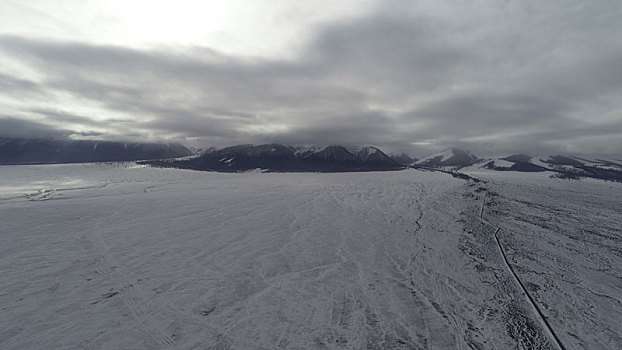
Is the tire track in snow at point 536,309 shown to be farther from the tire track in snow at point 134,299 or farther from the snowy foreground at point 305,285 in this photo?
the tire track in snow at point 134,299

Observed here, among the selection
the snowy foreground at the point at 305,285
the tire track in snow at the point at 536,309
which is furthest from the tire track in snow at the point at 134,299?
the tire track in snow at the point at 536,309

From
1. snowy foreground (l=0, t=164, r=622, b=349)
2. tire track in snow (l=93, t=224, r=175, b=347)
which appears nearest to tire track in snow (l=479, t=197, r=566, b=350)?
snowy foreground (l=0, t=164, r=622, b=349)

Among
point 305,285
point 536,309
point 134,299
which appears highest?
point 134,299

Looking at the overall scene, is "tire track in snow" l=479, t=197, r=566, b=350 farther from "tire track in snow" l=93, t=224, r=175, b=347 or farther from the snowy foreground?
"tire track in snow" l=93, t=224, r=175, b=347

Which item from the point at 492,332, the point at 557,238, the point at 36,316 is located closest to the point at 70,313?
the point at 36,316

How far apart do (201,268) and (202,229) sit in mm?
9913

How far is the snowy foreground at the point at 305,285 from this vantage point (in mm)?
10844

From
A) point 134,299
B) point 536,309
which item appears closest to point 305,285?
point 134,299

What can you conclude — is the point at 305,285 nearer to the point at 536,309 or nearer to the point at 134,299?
the point at 134,299

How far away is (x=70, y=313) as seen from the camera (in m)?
11.9

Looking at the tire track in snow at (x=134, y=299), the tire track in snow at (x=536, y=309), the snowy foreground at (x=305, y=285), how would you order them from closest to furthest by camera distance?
the tire track in snow at (x=134, y=299) < the snowy foreground at (x=305, y=285) < the tire track in snow at (x=536, y=309)

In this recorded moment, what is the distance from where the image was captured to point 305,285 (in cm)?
1491

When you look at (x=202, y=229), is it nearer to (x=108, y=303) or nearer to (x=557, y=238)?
(x=108, y=303)

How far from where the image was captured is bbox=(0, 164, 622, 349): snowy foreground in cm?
1084
